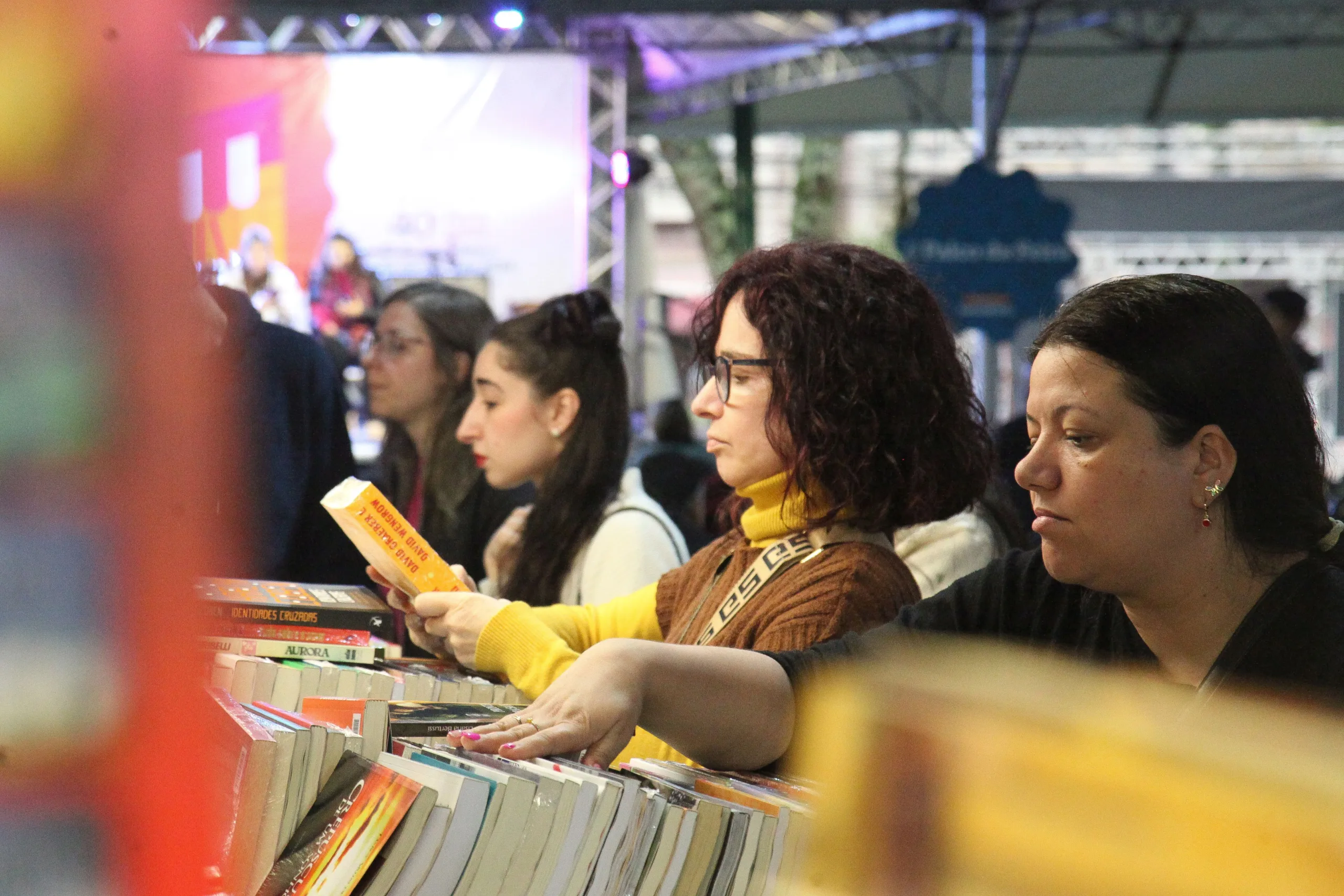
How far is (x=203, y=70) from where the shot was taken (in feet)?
1.77

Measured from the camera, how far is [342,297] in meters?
6.85

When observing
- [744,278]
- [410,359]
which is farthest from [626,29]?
[744,278]

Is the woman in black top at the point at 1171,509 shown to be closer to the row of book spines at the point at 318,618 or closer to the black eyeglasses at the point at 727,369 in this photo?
the black eyeglasses at the point at 727,369

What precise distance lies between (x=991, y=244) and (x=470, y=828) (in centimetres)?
623

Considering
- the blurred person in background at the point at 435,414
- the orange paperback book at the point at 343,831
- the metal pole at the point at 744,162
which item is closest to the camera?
the orange paperback book at the point at 343,831

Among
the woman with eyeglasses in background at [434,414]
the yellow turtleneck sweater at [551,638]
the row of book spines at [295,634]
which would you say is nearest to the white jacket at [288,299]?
the woman with eyeglasses in background at [434,414]

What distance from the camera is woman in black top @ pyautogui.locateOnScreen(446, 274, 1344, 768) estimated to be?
1373 millimetres

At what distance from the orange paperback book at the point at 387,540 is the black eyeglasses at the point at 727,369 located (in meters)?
0.50

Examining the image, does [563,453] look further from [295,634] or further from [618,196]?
[618,196]

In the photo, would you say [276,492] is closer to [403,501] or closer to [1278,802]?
[403,501]

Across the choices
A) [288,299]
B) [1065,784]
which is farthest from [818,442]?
[288,299]

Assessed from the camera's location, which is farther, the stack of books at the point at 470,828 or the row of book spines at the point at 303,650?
the row of book spines at the point at 303,650

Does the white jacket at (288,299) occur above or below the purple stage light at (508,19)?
below

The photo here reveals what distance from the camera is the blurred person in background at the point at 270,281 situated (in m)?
6.64
